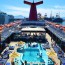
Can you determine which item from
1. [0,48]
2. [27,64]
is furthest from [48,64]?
[0,48]

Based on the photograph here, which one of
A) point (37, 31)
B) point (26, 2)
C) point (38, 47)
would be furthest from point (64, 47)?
point (26, 2)

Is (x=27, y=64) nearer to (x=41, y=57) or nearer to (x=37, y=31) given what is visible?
(x=41, y=57)

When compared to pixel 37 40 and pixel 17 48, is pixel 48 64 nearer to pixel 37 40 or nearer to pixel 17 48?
pixel 17 48

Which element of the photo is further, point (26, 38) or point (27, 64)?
point (26, 38)

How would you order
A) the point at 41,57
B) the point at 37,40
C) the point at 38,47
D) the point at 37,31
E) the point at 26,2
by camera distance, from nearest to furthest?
the point at 41,57 < the point at 38,47 < the point at 37,40 < the point at 37,31 < the point at 26,2

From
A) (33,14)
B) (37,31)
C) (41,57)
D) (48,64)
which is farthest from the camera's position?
(33,14)

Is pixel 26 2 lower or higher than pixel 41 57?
higher
